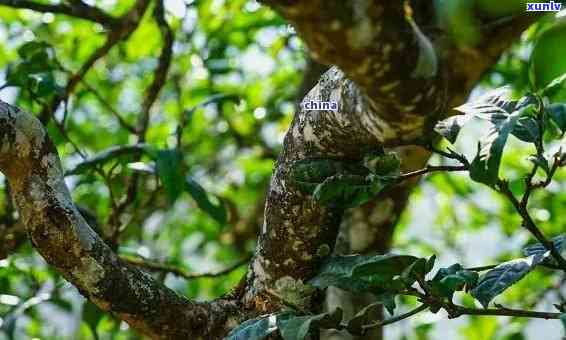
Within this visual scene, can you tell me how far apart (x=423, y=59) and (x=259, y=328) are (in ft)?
0.97

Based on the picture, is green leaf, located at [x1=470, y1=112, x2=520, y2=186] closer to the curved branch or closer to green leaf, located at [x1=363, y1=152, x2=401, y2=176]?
green leaf, located at [x1=363, y1=152, x2=401, y2=176]

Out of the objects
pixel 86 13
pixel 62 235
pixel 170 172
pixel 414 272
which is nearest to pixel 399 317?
pixel 414 272

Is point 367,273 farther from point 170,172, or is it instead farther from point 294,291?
point 170,172

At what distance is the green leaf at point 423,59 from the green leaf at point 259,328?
266 mm

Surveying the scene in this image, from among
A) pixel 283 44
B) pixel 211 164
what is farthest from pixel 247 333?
pixel 211 164

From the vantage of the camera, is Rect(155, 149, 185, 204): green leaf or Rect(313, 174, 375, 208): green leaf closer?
Rect(313, 174, 375, 208): green leaf

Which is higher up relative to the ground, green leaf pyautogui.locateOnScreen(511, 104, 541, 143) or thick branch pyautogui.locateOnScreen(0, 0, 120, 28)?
thick branch pyautogui.locateOnScreen(0, 0, 120, 28)

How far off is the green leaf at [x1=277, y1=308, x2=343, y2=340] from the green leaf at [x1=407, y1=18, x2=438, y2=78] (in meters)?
0.24

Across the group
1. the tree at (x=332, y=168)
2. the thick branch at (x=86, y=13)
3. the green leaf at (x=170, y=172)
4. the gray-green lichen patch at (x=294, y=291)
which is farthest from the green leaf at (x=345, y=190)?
the thick branch at (x=86, y=13)

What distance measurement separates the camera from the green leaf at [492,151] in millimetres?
536

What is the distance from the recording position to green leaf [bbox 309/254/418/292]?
2.01ft

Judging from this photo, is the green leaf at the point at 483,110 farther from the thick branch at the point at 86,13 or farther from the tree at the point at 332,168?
the thick branch at the point at 86,13

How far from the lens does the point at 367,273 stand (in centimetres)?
61

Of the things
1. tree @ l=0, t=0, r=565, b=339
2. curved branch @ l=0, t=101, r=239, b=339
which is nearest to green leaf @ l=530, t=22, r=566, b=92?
tree @ l=0, t=0, r=565, b=339
